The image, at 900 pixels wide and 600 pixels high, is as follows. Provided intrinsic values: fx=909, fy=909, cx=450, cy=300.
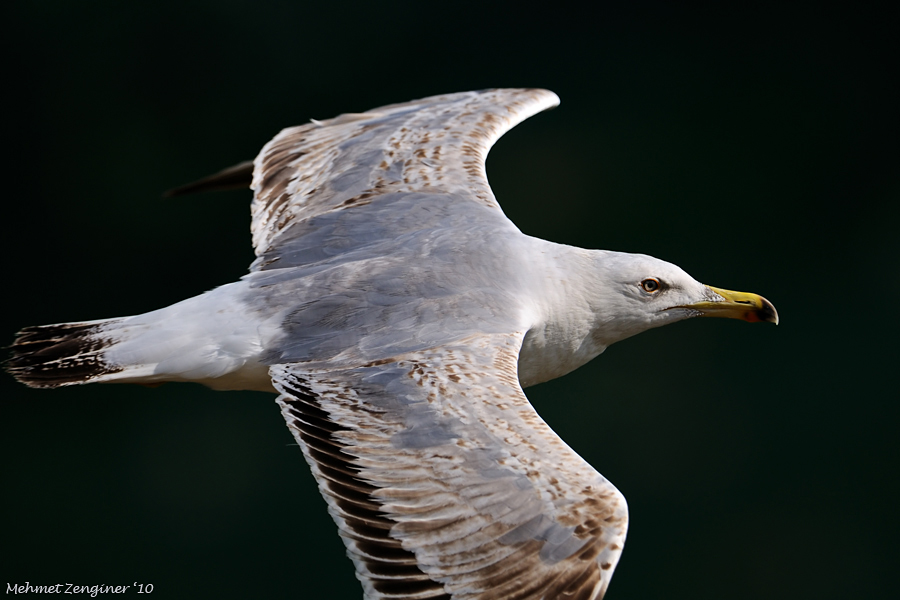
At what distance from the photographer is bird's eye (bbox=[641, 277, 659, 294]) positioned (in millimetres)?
2943

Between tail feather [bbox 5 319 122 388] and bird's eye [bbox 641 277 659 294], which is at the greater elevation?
bird's eye [bbox 641 277 659 294]

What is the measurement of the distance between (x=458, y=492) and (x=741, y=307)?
52.4 inches

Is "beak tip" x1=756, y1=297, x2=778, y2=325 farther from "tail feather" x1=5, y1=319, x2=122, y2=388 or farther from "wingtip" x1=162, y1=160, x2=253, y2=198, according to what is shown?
"wingtip" x1=162, y1=160, x2=253, y2=198

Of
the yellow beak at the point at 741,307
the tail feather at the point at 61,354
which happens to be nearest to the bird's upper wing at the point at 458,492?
the tail feather at the point at 61,354

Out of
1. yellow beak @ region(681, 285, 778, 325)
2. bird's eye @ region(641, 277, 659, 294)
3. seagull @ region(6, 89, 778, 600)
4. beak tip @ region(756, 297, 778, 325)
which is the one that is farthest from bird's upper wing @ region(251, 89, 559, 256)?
beak tip @ region(756, 297, 778, 325)

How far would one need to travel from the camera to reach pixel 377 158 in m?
3.46

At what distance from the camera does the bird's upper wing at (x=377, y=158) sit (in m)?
3.28

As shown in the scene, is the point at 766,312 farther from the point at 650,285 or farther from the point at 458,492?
the point at 458,492

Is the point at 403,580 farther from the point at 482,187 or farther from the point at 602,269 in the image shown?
the point at 482,187

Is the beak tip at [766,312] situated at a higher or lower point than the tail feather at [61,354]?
higher

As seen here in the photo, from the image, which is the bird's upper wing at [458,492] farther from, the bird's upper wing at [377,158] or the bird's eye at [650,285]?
the bird's upper wing at [377,158]

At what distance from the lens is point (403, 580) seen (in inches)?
81.3

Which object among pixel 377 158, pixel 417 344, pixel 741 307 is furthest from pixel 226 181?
pixel 741 307

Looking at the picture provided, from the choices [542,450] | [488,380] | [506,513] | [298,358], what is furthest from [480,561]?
[298,358]
